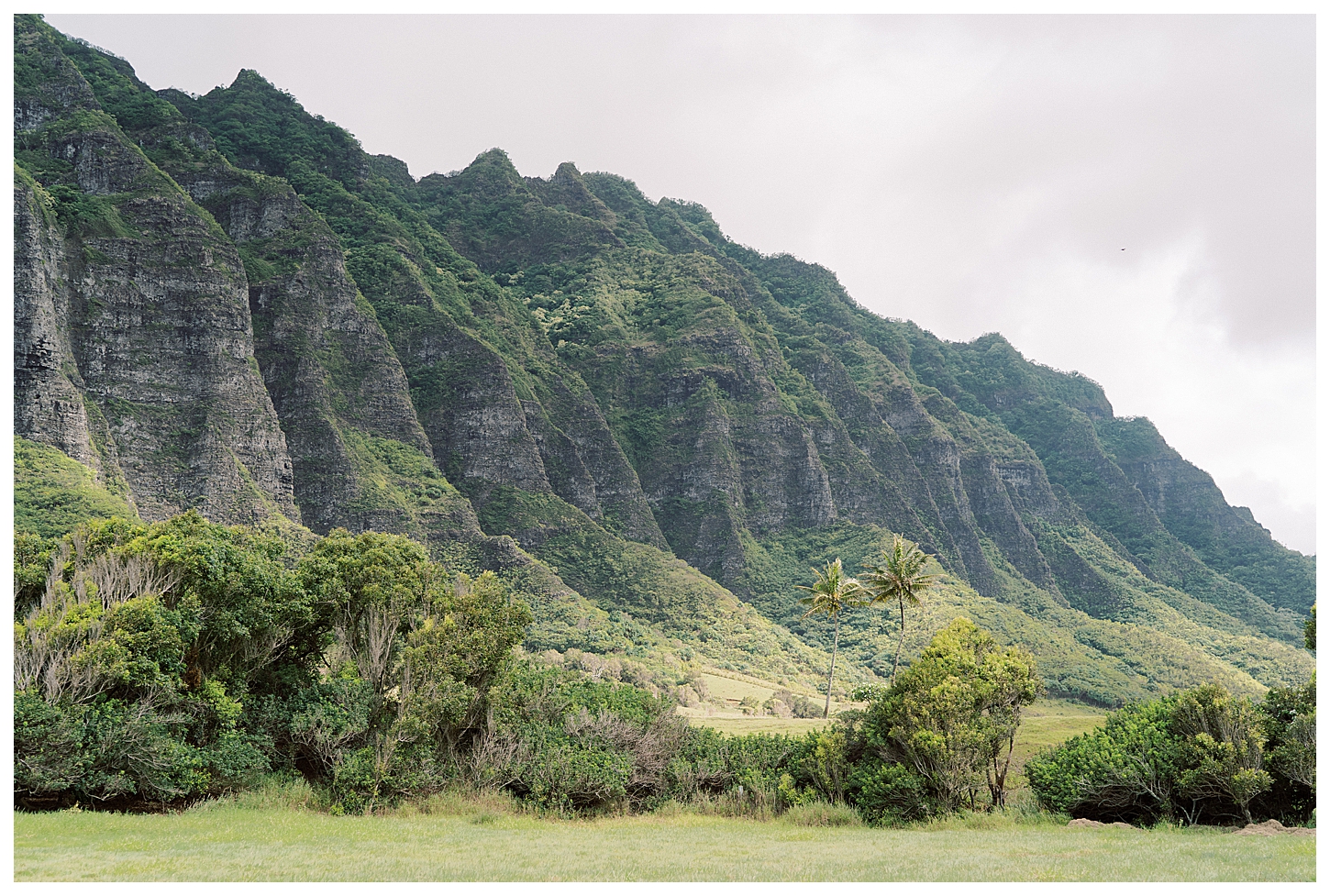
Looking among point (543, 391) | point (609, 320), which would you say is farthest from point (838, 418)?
point (543, 391)

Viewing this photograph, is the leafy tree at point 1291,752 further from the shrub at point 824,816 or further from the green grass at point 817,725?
the shrub at point 824,816

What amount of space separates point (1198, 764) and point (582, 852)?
16603 millimetres

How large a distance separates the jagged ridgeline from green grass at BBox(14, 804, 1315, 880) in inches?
1917

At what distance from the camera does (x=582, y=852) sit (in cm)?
1814

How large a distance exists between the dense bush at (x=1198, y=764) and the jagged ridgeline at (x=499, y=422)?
61.4m

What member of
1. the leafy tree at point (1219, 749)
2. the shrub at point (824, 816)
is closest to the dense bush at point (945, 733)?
the shrub at point (824, 816)

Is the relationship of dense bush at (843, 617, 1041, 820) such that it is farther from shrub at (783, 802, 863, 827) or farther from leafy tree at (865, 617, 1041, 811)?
shrub at (783, 802, 863, 827)

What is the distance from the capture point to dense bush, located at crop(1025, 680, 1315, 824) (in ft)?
73.9

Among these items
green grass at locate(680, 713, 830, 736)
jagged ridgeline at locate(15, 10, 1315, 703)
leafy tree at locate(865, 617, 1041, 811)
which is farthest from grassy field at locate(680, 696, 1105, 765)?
jagged ridgeline at locate(15, 10, 1315, 703)

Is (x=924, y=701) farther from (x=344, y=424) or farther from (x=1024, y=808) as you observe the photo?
(x=344, y=424)

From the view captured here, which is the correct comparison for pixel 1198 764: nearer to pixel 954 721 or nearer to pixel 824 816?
pixel 954 721

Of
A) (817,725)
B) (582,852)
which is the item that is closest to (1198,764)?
(582,852)
